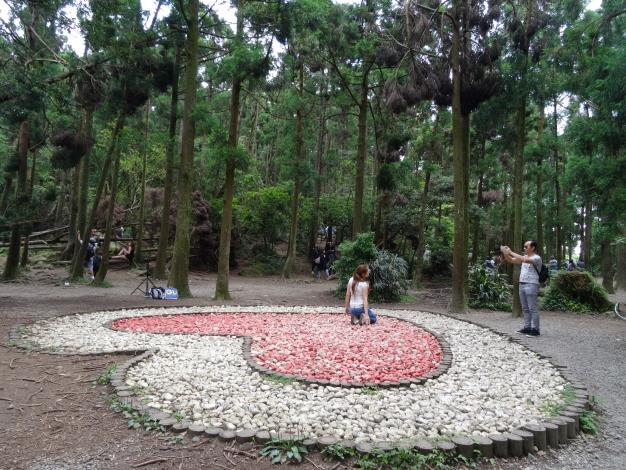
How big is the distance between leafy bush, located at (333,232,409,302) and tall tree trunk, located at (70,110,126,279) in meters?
7.60

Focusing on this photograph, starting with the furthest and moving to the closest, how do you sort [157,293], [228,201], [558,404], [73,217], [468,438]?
[73,217] < [228,201] < [157,293] < [558,404] < [468,438]

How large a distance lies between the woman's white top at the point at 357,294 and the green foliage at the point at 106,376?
425 cm

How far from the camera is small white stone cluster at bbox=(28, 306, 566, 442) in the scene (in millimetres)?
3420

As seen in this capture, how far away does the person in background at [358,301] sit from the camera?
784cm

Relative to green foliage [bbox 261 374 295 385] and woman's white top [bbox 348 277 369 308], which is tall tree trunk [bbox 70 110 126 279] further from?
green foliage [bbox 261 374 295 385]

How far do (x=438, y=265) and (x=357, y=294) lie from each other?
1710cm

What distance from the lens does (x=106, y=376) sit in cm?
453

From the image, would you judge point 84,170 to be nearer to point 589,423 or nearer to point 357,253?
point 357,253

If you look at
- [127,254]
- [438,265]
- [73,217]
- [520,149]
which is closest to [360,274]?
[520,149]

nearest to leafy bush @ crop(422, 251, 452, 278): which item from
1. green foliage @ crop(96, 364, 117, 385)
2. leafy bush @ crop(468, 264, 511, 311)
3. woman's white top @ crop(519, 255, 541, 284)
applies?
leafy bush @ crop(468, 264, 511, 311)

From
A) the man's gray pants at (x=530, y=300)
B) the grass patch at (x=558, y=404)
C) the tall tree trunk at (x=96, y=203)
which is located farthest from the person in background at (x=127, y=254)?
the grass patch at (x=558, y=404)

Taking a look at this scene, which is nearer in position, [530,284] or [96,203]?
[530,284]

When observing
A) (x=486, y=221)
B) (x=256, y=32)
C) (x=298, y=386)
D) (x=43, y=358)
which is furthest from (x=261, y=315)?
(x=486, y=221)

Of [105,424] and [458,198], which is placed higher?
[458,198]
